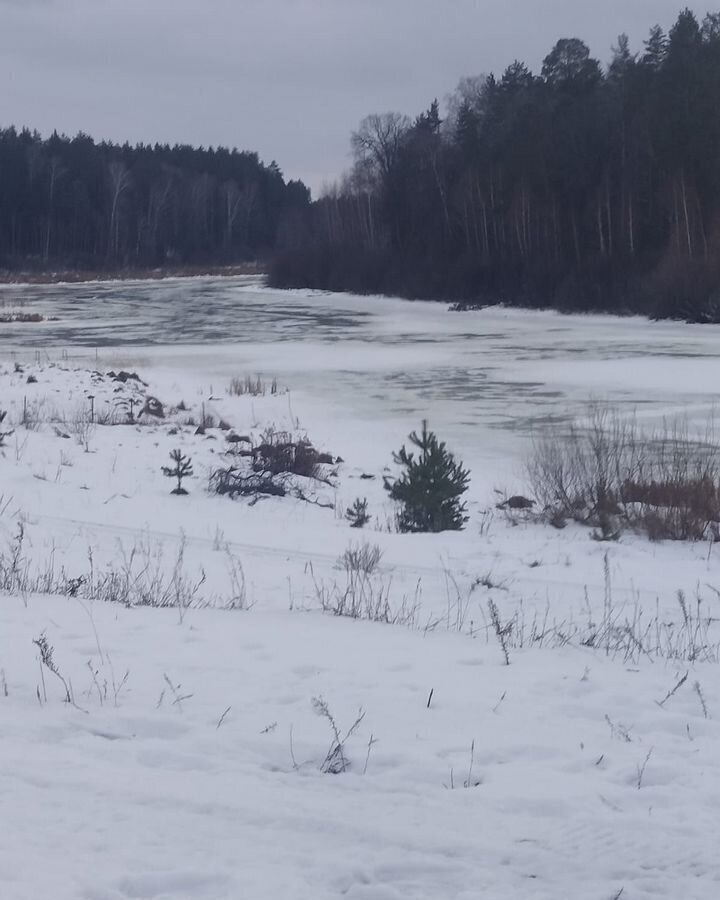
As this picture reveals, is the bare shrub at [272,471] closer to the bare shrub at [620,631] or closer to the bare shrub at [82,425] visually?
the bare shrub at [82,425]

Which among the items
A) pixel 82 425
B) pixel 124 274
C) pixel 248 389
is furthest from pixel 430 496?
pixel 124 274

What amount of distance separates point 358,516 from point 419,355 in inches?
796

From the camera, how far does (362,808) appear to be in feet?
11.9

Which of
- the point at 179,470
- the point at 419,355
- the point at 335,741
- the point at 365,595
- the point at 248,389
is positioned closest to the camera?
the point at 335,741

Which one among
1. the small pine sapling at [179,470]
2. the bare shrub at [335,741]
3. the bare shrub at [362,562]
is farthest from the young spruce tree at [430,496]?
the bare shrub at [335,741]

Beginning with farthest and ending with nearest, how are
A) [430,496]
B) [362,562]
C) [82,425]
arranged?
[82,425], [430,496], [362,562]

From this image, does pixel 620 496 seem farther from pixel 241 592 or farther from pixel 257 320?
pixel 257 320

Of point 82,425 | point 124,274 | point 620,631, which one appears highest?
point 124,274

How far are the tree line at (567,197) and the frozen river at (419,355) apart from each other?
3229mm

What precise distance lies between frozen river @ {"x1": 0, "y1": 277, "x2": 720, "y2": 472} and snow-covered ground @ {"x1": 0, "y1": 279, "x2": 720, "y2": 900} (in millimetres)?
6458

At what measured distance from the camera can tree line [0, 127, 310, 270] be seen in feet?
387

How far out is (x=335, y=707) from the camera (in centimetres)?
457

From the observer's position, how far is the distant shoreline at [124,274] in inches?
3590

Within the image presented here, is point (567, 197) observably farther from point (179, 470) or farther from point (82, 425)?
Answer: point (179, 470)
